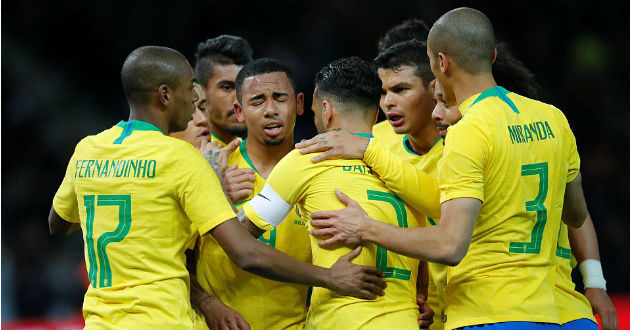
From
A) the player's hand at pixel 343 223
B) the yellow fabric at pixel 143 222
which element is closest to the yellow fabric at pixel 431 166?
the player's hand at pixel 343 223

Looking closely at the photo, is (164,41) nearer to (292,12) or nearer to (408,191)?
(292,12)

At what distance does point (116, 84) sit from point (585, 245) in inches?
319

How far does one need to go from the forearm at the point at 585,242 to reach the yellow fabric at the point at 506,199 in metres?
1.04

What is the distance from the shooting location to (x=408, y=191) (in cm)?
362

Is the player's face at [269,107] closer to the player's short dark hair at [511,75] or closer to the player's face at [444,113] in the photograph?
the player's face at [444,113]

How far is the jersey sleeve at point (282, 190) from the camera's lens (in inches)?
142

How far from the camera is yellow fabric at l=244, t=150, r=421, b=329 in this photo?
3555 mm

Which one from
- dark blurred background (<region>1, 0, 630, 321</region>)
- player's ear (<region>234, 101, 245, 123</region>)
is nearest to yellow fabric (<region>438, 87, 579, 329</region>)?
player's ear (<region>234, 101, 245, 123</region>)

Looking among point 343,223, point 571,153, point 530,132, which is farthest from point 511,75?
point 343,223

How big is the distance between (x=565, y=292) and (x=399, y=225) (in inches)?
42.2

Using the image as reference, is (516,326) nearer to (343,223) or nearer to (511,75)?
(343,223)

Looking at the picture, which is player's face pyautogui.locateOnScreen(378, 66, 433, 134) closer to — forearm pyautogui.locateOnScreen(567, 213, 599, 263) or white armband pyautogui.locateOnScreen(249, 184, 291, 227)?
forearm pyautogui.locateOnScreen(567, 213, 599, 263)

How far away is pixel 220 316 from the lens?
3986mm

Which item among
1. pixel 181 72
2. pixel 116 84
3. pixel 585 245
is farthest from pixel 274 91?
pixel 116 84
